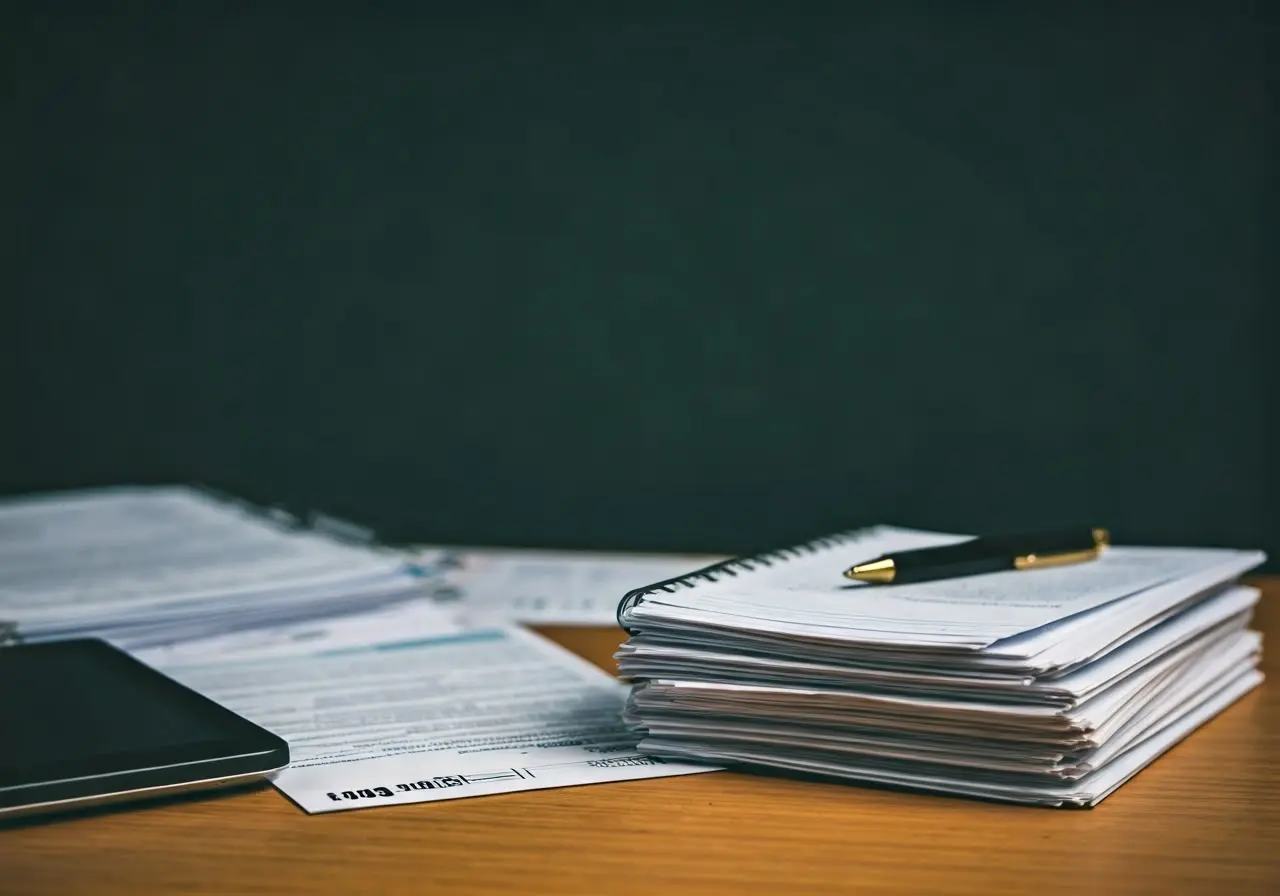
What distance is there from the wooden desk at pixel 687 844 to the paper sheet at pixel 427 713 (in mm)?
22

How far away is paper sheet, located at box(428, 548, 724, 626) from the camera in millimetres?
1104

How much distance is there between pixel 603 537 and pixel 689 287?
0.35 meters

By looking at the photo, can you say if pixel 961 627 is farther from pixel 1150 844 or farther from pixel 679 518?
pixel 679 518

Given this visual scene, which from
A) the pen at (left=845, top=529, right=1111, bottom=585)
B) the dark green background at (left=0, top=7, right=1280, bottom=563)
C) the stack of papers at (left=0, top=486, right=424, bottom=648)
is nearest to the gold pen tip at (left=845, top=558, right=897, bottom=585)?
the pen at (left=845, top=529, right=1111, bottom=585)

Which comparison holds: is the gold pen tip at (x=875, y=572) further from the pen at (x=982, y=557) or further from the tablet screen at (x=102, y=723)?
the tablet screen at (x=102, y=723)

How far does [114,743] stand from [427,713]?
0.59ft

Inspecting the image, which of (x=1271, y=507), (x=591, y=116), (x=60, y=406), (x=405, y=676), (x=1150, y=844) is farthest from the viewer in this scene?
(x=60, y=406)

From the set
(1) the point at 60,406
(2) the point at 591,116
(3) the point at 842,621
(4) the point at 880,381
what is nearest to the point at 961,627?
(3) the point at 842,621

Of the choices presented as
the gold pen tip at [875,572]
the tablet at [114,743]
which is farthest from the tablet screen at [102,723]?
the gold pen tip at [875,572]

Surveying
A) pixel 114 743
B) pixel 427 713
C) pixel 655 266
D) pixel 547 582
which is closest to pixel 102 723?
pixel 114 743

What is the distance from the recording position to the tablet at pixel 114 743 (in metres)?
0.63

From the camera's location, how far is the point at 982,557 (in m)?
0.80

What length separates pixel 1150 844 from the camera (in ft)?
1.99

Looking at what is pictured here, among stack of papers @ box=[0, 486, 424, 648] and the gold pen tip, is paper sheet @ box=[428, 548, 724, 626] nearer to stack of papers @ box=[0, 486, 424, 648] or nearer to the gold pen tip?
stack of papers @ box=[0, 486, 424, 648]
